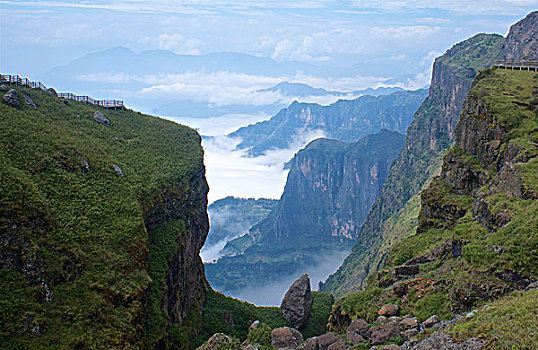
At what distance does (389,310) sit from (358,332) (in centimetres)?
280

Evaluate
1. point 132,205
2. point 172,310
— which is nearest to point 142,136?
point 132,205

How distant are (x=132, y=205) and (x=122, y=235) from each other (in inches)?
224

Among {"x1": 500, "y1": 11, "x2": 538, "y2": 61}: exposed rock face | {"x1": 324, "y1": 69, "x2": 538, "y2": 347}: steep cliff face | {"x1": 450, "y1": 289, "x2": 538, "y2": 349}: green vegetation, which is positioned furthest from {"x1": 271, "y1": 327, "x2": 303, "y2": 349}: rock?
{"x1": 500, "y1": 11, "x2": 538, "y2": 61}: exposed rock face

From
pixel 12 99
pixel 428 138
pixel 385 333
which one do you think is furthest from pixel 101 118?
pixel 428 138

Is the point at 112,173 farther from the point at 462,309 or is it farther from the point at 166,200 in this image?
the point at 462,309

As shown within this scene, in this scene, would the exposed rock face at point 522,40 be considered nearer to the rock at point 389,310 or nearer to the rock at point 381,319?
the rock at point 389,310

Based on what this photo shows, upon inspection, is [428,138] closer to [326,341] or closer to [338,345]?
[326,341]

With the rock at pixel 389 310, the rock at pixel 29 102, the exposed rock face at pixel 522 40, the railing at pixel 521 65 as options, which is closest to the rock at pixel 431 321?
the rock at pixel 389 310

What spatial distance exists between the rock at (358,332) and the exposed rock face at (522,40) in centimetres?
11706

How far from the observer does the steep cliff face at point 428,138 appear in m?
156

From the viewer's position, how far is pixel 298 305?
71.6 metres

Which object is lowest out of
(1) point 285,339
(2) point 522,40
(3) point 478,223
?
(1) point 285,339

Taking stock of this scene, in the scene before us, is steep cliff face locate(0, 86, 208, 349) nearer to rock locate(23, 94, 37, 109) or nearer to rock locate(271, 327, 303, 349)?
rock locate(23, 94, 37, 109)

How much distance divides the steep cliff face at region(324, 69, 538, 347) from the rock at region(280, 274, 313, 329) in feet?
84.1
